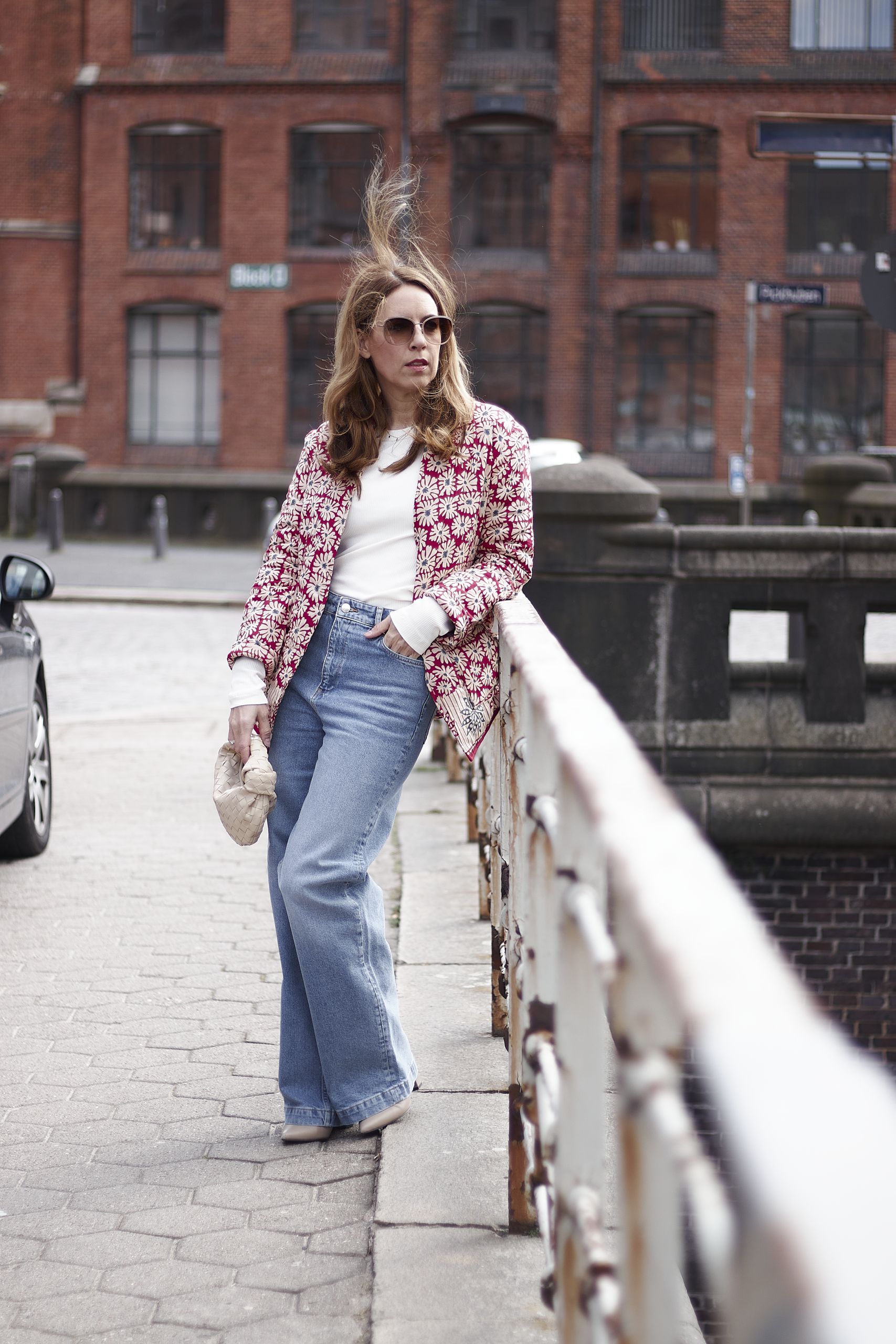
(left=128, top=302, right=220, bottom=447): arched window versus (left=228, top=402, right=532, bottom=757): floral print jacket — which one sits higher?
(left=128, top=302, right=220, bottom=447): arched window

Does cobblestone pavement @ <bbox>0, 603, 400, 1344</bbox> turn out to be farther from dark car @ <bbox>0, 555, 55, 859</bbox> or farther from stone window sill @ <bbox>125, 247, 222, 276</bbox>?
stone window sill @ <bbox>125, 247, 222, 276</bbox>

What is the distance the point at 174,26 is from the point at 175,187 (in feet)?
10.6

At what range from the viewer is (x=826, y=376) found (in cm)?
3341

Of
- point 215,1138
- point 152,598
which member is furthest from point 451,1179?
point 152,598

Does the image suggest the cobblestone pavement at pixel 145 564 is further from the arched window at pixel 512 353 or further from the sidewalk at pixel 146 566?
the arched window at pixel 512 353

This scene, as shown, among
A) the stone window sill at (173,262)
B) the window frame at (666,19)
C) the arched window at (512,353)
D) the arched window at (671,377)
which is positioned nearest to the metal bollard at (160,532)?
the stone window sill at (173,262)

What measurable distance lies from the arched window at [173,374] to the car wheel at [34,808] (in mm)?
27855

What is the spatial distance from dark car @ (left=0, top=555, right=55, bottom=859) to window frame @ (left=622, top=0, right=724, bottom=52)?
97.5ft

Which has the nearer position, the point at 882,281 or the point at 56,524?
the point at 882,281

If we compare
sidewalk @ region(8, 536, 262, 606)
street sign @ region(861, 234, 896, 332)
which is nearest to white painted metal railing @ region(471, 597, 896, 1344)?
street sign @ region(861, 234, 896, 332)

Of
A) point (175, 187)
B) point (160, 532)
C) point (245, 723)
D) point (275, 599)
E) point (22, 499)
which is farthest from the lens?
point (175, 187)

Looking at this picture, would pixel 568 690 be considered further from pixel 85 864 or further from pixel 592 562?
pixel 592 562

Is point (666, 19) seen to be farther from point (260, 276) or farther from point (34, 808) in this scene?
point (34, 808)

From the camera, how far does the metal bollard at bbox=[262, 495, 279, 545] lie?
26.3 metres
